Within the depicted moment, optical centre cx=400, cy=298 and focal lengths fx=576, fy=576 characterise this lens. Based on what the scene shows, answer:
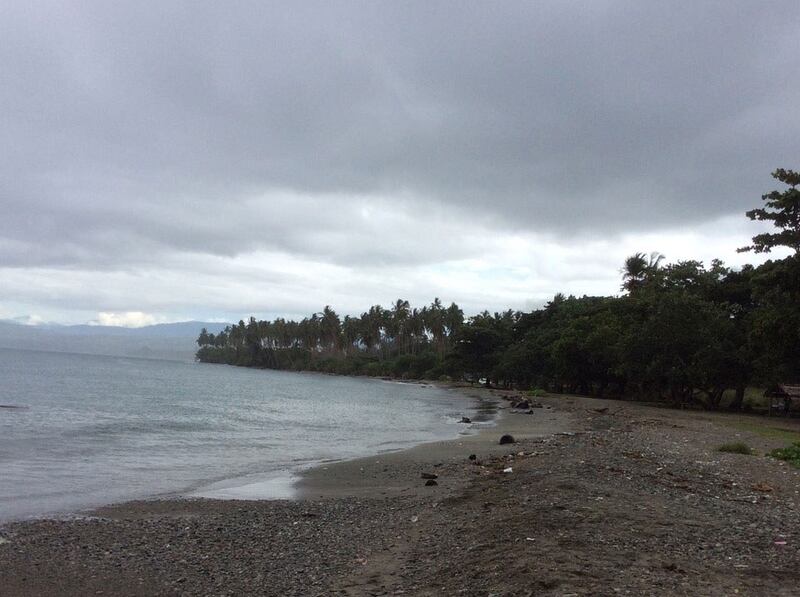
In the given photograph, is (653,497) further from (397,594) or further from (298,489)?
(298,489)

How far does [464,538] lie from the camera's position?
8570 millimetres

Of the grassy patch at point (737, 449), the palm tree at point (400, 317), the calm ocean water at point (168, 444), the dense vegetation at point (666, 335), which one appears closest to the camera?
the calm ocean water at point (168, 444)

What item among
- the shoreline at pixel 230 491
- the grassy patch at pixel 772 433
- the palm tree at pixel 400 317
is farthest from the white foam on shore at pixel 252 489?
the palm tree at pixel 400 317

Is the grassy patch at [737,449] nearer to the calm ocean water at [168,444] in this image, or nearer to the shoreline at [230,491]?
the calm ocean water at [168,444]

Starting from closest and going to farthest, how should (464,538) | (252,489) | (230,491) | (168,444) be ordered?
1. (464,538)
2. (230,491)
3. (252,489)
4. (168,444)

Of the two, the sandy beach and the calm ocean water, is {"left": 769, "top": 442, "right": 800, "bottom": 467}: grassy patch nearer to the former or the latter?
the sandy beach

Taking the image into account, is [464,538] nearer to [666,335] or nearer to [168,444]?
[168,444]

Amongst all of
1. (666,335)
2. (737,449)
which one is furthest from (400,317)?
(737,449)

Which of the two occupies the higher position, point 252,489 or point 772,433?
point 772,433

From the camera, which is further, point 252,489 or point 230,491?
point 252,489

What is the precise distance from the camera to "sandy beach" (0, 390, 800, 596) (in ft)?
21.1

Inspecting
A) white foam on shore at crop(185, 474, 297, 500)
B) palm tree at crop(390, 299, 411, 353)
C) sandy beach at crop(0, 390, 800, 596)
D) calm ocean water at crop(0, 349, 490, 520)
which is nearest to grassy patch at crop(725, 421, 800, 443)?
Result: sandy beach at crop(0, 390, 800, 596)

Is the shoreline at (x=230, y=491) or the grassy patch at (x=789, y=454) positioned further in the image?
the grassy patch at (x=789, y=454)

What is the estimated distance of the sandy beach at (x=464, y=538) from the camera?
21.1ft
